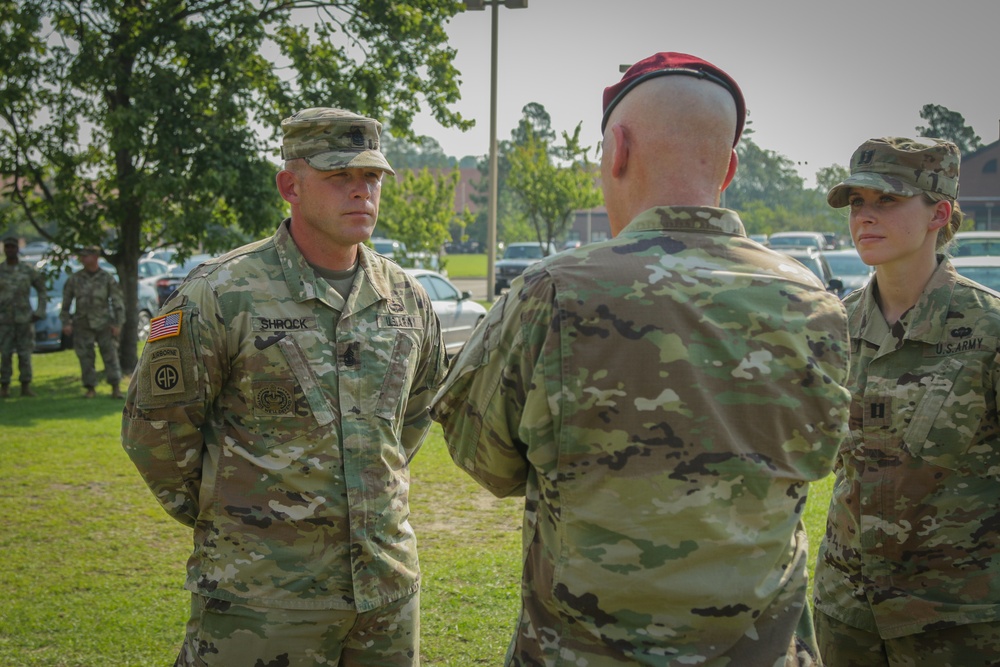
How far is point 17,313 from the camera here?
12.9 m

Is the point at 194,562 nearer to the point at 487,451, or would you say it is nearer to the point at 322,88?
the point at 487,451

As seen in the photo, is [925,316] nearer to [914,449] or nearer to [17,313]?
[914,449]

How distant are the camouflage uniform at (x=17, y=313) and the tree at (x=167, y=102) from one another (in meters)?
0.95

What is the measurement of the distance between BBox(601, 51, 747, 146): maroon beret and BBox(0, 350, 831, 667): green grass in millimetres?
3353

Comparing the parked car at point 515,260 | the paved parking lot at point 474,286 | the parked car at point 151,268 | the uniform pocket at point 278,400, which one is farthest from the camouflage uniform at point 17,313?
the parked car at point 515,260

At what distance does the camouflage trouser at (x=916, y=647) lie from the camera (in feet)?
9.55

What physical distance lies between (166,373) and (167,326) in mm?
155

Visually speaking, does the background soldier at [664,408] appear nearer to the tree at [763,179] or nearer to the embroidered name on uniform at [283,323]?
the embroidered name on uniform at [283,323]

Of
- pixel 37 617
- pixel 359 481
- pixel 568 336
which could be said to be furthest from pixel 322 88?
pixel 568 336

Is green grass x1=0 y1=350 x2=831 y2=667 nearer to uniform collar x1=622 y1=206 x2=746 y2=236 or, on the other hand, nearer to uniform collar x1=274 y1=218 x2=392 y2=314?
uniform collar x1=274 y1=218 x2=392 y2=314

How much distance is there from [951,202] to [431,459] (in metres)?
6.79

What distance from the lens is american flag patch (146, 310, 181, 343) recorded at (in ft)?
9.59

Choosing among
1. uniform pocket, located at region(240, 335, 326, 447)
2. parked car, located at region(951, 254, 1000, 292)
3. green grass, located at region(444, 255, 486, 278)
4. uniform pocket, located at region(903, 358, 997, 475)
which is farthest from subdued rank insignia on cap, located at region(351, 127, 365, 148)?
green grass, located at region(444, 255, 486, 278)

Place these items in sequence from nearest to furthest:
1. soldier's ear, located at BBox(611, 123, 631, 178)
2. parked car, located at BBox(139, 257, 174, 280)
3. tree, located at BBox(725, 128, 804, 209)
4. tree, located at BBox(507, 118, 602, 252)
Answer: soldier's ear, located at BBox(611, 123, 631, 178), parked car, located at BBox(139, 257, 174, 280), tree, located at BBox(507, 118, 602, 252), tree, located at BBox(725, 128, 804, 209)
